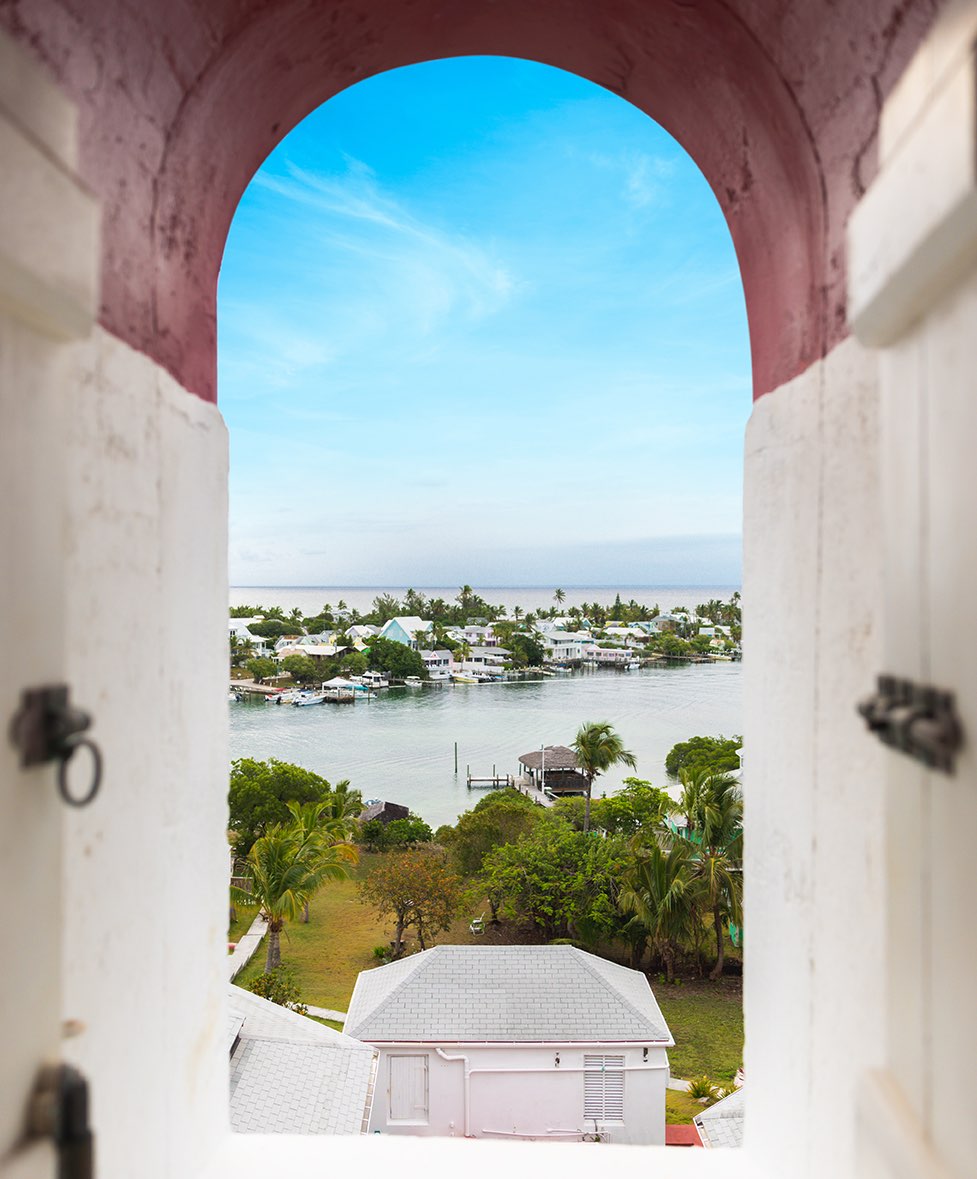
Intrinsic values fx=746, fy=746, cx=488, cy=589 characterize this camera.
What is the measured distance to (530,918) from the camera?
42.7 ft

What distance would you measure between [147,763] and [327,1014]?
10.5 m

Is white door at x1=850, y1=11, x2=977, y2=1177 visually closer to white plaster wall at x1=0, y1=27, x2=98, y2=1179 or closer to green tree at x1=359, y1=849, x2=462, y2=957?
white plaster wall at x1=0, y1=27, x2=98, y2=1179

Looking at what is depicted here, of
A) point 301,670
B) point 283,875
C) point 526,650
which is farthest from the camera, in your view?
point 526,650

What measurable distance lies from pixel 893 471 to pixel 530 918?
13496mm

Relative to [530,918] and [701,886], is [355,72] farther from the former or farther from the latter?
[530,918]

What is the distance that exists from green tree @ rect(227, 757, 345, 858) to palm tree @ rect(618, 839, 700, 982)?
667 cm

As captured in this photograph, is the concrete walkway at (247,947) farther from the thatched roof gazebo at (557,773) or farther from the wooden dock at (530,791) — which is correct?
the thatched roof gazebo at (557,773)

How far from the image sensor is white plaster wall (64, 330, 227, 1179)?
0.89m

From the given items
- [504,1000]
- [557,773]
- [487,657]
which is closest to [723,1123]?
[504,1000]

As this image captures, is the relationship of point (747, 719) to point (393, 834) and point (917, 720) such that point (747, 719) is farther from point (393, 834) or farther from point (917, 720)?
point (393, 834)

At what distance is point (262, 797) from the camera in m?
14.8

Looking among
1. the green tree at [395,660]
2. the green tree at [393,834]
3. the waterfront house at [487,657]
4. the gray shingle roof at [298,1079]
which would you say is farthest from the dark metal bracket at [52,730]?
the waterfront house at [487,657]

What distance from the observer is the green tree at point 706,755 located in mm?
15491

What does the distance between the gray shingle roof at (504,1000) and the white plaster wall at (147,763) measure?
21.8ft
